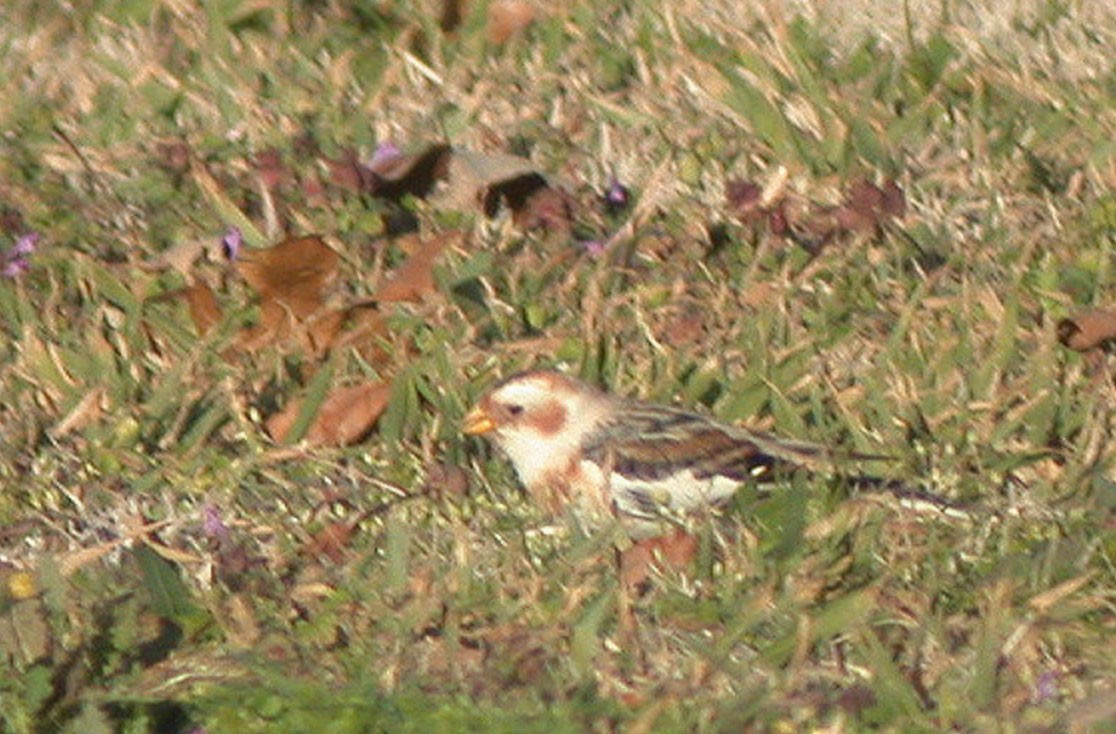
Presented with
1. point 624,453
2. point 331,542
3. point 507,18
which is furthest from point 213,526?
point 507,18

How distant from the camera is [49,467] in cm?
613

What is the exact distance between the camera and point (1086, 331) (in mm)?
6402

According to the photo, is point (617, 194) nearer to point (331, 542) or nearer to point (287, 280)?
point (287, 280)

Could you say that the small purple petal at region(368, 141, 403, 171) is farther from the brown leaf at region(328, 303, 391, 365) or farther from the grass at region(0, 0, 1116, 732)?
the brown leaf at region(328, 303, 391, 365)

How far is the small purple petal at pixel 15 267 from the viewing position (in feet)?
22.2

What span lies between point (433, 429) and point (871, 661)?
1.48m

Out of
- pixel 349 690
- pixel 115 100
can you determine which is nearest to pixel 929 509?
pixel 349 690

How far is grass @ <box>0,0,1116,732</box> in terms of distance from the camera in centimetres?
512

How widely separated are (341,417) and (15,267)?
3.38 feet

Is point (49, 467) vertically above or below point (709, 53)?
above

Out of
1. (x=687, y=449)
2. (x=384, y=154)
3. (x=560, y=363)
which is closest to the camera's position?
(x=687, y=449)

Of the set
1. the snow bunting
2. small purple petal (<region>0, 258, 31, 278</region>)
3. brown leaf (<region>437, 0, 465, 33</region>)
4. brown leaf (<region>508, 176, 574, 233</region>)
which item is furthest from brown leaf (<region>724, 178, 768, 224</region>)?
small purple petal (<region>0, 258, 31, 278</region>)

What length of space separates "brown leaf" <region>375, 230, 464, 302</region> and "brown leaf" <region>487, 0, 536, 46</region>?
4.38ft

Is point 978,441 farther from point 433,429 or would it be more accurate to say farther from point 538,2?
point 538,2
